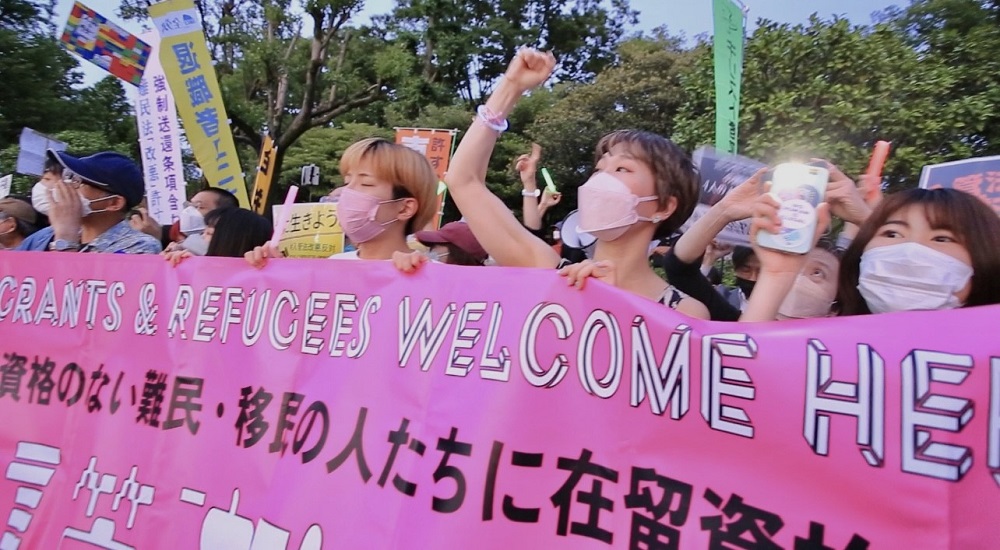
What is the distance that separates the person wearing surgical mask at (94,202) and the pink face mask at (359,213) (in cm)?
113

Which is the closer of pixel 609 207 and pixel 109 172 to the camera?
pixel 609 207

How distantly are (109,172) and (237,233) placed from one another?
2.36ft

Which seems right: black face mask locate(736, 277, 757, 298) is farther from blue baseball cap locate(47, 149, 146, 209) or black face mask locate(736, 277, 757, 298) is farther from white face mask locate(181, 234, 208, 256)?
blue baseball cap locate(47, 149, 146, 209)

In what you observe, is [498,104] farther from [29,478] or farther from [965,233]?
[29,478]

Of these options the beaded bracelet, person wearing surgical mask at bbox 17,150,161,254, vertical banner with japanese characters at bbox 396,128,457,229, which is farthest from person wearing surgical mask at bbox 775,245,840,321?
vertical banner with japanese characters at bbox 396,128,457,229

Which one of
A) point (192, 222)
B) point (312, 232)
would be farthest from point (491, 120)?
point (192, 222)

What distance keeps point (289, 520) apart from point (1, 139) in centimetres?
1974

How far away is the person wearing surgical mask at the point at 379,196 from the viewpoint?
2.47 metres

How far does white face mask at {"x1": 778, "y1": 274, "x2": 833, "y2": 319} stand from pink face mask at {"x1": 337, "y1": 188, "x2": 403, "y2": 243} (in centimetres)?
132

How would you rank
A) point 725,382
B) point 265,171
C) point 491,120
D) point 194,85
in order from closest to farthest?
point 725,382, point 491,120, point 194,85, point 265,171

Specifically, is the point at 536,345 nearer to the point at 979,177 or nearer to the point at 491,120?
the point at 491,120

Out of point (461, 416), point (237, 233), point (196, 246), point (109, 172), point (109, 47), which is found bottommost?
point (461, 416)

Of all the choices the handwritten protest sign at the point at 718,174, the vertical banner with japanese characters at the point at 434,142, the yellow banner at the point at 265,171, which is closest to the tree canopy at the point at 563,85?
the vertical banner with japanese characters at the point at 434,142

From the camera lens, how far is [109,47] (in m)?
7.04
